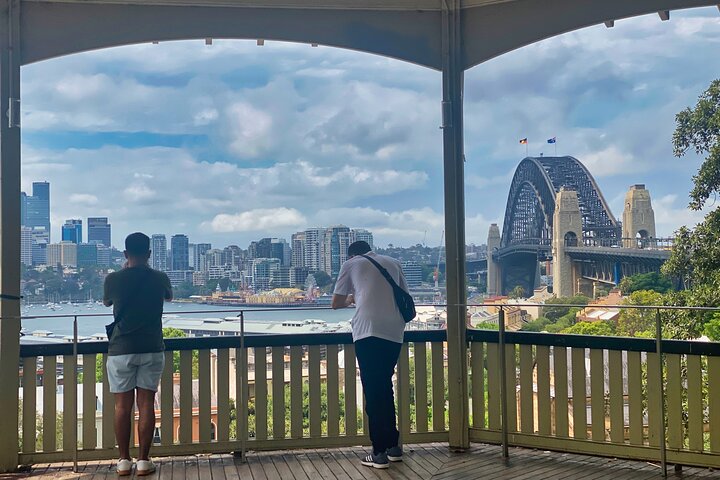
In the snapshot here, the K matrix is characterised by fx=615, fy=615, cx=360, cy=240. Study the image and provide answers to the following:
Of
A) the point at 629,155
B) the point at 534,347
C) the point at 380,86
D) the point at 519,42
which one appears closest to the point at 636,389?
the point at 534,347

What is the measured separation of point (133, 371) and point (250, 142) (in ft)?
9.15

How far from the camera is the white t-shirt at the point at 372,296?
3.67 meters

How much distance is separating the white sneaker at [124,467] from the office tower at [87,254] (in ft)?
4.28

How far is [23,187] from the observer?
3885 mm

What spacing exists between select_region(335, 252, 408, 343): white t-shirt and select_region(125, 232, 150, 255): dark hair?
3.83 ft

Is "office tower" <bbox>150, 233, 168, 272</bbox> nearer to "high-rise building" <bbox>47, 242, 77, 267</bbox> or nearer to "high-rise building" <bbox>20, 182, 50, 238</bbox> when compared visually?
"high-rise building" <bbox>47, 242, 77, 267</bbox>

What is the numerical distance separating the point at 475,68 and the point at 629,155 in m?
8.37

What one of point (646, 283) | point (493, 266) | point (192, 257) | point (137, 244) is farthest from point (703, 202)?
point (137, 244)

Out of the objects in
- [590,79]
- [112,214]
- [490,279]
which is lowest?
[490,279]

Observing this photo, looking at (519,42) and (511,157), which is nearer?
(519,42)

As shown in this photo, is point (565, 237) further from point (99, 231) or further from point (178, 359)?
point (99, 231)

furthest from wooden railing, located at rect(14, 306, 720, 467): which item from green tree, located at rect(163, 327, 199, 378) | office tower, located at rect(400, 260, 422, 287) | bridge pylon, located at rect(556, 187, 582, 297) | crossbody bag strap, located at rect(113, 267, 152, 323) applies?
bridge pylon, located at rect(556, 187, 582, 297)

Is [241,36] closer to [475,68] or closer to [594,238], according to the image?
[475,68]

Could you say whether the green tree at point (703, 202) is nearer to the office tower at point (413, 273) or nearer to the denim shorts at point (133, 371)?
the office tower at point (413, 273)
